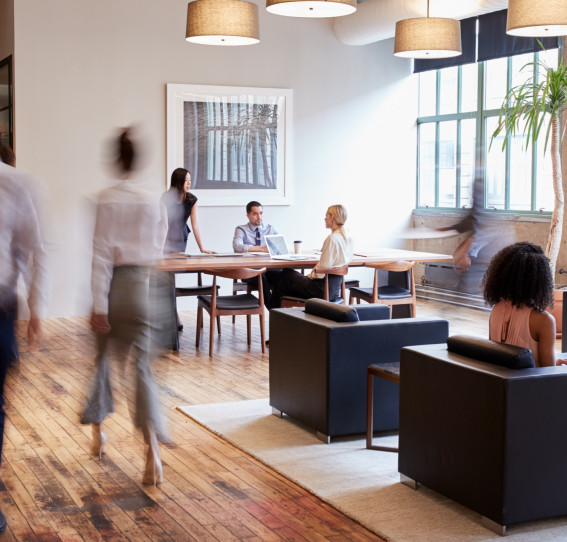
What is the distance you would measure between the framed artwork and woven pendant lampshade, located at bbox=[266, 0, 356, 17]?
4.70 meters

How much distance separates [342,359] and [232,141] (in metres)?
5.89

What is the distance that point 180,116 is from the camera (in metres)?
9.97

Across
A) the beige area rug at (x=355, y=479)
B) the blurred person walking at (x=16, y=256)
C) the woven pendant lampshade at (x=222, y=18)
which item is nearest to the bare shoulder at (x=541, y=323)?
the beige area rug at (x=355, y=479)

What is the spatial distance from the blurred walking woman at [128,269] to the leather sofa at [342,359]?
1.08 m

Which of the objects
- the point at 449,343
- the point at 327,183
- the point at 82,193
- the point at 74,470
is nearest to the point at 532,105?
the point at 327,183

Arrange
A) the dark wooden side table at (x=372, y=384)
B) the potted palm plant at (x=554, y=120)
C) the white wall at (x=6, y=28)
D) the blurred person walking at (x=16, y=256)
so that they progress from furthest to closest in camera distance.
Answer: the white wall at (x=6, y=28) < the potted palm plant at (x=554, y=120) < the dark wooden side table at (x=372, y=384) < the blurred person walking at (x=16, y=256)

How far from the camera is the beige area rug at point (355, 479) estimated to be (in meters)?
3.61

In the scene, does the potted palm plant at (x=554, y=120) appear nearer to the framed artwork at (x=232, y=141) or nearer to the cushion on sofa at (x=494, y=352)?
the framed artwork at (x=232, y=141)

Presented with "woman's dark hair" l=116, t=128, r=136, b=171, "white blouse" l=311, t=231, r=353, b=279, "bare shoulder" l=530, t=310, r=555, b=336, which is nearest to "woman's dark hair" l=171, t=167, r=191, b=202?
"white blouse" l=311, t=231, r=353, b=279

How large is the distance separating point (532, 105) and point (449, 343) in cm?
568

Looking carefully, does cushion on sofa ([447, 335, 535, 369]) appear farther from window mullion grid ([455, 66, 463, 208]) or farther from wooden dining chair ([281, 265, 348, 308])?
window mullion grid ([455, 66, 463, 208])

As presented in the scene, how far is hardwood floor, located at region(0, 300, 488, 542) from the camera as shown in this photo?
366 centimetres

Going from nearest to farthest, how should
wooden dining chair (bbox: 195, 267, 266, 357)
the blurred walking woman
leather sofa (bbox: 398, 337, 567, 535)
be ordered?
leather sofa (bbox: 398, 337, 567, 535), the blurred walking woman, wooden dining chair (bbox: 195, 267, 266, 357)

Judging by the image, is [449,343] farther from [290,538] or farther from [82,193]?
[82,193]
